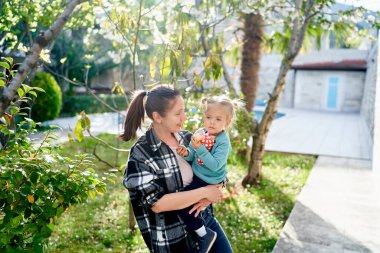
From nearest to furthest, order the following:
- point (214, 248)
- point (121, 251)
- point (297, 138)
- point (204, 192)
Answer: point (204, 192)
point (214, 248)
point (121, 251)
point (297, 138)

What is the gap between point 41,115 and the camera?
12.0m

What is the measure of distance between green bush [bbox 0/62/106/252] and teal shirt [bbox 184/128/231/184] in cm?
60

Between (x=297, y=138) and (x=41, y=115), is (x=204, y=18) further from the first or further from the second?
(x=41, y=115)

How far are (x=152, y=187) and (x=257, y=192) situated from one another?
14.4 feet

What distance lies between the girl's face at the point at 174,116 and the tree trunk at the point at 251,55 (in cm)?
587

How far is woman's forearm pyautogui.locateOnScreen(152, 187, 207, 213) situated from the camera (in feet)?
6.70

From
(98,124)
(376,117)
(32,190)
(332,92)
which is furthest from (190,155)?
(332,92)

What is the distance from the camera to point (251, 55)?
8125 mm

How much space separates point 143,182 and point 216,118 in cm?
64

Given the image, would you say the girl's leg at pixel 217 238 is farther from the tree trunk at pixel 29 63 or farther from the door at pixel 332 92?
the door at pixel 332 92

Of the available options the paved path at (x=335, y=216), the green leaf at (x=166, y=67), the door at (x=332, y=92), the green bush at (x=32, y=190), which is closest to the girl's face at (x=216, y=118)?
the green bush at (x=32, y=190)

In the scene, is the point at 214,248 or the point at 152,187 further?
the point at 214,248

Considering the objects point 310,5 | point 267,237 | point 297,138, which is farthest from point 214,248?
point 297,138

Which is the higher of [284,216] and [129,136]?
[129,136]
